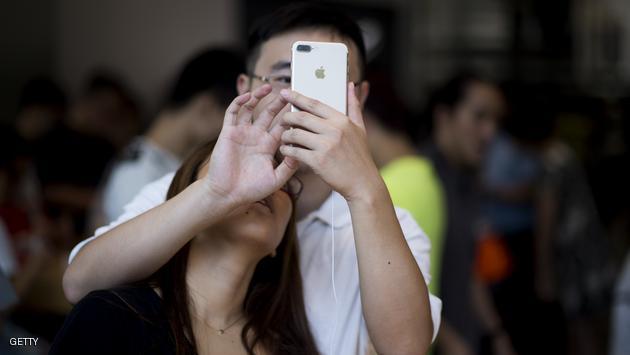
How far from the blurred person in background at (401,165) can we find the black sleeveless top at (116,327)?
1.06 m

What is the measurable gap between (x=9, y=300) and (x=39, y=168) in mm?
1958

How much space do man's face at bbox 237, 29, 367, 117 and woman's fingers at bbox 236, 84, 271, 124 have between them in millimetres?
316

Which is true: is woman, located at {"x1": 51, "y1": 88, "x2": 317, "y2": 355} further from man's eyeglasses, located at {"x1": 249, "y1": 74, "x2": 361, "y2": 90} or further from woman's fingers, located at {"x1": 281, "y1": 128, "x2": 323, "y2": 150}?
man's eyeglasses, located at {"x1": 249, "y1": 74, "x2": 361, "y2": 90}

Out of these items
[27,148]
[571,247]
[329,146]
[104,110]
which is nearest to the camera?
[329,146]

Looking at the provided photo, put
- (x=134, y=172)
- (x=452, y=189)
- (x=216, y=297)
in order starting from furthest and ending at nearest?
(x=452, y=189) < (x=134, y=172) < (x=216, y=297)

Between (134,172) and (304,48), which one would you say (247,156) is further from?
(134,172)

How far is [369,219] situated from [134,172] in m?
1.45

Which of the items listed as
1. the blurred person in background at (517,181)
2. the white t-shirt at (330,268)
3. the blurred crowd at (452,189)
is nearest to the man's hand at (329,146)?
the white t-shirt at (330,268)

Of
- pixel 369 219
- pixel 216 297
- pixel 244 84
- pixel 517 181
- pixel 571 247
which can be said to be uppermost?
pixel 244 84

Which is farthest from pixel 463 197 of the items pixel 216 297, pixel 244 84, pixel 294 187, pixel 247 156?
pixel 247 156

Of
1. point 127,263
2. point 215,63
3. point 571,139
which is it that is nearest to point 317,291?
point 127,263

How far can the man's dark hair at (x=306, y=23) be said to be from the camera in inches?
71.5

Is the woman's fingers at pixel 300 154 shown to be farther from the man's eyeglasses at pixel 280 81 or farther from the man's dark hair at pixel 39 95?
the man's dark hair at pixel 39 95

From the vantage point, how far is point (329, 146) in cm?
132
